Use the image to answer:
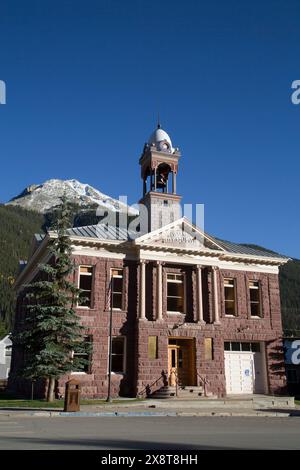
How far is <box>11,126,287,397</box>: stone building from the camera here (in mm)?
30609

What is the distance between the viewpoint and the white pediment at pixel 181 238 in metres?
32.7

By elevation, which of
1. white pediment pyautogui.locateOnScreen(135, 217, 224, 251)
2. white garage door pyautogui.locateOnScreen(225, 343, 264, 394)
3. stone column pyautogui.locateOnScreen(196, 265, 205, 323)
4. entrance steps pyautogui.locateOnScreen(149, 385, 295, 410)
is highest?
white pediment pyautogui.locateOnScreen(135, 217, 224, 251)

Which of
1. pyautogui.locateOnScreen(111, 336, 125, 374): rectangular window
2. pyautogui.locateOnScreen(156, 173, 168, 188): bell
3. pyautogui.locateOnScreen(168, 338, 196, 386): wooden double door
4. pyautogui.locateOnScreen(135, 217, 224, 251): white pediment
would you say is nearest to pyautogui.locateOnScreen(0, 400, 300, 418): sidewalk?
pyautogui.locateOnScreen(168, 338, 196, 386): wooden double door

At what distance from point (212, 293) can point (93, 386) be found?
9978mm

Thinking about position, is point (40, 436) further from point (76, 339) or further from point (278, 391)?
point (278, 391)

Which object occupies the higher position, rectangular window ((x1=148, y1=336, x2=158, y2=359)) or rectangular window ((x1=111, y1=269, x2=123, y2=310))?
rectangular window ((x1=111, y1=269, x2=123, y2=310))

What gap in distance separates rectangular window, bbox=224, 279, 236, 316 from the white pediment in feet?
9.52

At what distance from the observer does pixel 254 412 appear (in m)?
23.2

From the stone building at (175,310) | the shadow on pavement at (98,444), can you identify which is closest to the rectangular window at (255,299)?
the stone building at (175,310)

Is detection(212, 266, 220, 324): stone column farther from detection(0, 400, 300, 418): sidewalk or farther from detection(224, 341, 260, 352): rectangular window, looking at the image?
detection(0, 400, 300, 418): sidewalk

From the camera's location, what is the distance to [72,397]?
21.1 m

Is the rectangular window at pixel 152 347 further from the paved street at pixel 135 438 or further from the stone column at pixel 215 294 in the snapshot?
the paved street at pixel 135 438

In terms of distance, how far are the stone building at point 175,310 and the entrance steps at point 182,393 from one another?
0.72 ft
